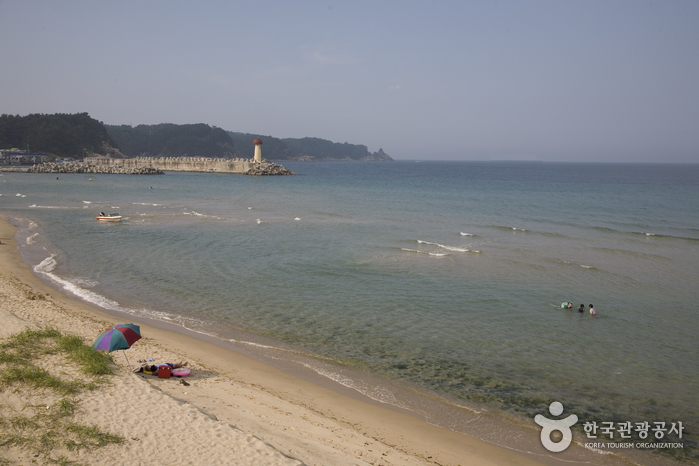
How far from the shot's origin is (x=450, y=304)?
54.7 feet

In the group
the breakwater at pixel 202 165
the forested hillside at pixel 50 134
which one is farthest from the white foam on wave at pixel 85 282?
the forested hillside at pixel 50 134

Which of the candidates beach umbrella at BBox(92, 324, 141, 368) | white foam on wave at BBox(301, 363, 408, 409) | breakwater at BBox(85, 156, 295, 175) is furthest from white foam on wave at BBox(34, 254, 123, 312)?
breakwater at BBox(85, 156, 295, 175)

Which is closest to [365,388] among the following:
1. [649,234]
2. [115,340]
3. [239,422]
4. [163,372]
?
[239,422]

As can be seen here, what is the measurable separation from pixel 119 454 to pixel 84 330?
694cm

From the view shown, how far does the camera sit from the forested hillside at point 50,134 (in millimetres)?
117213

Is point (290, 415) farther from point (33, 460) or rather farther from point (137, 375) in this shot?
point (33, 460)

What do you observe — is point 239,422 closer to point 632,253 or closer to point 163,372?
point 163,372

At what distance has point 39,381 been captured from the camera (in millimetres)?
8203

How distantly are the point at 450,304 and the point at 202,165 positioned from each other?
4066 inches

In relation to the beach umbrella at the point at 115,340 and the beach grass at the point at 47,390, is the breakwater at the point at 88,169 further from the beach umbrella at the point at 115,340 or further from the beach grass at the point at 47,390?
the beach umbrella at the point at 115,340

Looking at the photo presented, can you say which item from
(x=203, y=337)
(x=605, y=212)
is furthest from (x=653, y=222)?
(x=203, y=337)

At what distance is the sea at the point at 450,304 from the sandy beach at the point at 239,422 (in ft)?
2.52

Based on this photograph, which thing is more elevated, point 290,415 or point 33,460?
point 33,460

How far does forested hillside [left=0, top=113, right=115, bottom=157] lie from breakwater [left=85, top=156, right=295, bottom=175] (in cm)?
1441
